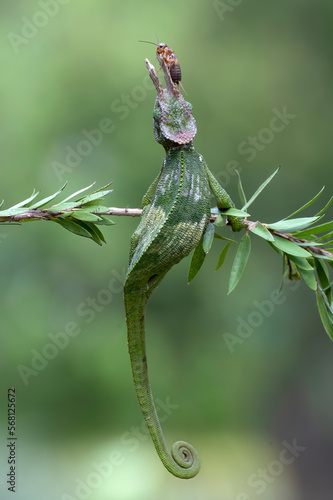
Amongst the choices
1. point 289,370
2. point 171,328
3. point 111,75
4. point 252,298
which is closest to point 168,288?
point 171,328

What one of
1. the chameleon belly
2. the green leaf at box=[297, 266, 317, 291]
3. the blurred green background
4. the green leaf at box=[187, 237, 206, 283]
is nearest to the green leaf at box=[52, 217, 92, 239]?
the chameleon belly

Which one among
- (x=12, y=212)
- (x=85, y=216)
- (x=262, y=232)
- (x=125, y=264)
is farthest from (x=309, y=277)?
(x=125, y=264)

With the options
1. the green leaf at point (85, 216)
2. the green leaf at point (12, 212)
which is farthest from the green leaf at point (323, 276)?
the green leaf at point (12, 212)

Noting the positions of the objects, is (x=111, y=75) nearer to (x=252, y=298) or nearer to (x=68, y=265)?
(x=68, y=265)

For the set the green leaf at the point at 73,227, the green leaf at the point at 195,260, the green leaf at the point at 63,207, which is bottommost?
the green leaf at the point at 73,227

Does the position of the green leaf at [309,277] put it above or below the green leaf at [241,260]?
above

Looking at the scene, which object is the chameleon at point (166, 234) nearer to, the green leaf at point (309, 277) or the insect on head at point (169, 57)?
the insect on head at point (169, 57)

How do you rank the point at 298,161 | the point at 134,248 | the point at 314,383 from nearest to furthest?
the point at 134,248
the point at 298,161
the point at 314,383
